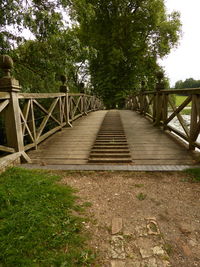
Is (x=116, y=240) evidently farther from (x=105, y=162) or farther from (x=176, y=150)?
(x=176, y=150)

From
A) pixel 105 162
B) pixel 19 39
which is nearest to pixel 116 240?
pixel 105 162

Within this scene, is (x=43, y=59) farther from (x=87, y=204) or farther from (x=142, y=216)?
(x=142, y=216)

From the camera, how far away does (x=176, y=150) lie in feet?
12.8

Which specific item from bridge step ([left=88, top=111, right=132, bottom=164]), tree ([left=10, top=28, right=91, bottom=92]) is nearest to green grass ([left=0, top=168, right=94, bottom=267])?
bridge step ([left=88, top=111, right=132, bottom=164])

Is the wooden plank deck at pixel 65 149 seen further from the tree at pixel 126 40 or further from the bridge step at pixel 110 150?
the tree at pixel 126 40

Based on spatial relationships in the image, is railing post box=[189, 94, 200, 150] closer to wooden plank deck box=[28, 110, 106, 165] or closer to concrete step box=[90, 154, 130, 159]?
concrete step box=[90, 154, 130, 159]

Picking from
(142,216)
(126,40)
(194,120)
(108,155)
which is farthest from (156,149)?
(126,40)

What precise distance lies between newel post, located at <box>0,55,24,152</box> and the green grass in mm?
921

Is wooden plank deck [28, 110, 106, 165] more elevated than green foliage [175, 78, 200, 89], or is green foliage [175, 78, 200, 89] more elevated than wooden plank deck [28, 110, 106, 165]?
green foliage [175, 78, 200, 89]

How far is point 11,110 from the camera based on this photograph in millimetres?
3094

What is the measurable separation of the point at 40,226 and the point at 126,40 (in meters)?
20.2

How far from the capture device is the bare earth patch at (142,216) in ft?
4.63

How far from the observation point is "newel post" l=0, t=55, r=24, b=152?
10.00 feet

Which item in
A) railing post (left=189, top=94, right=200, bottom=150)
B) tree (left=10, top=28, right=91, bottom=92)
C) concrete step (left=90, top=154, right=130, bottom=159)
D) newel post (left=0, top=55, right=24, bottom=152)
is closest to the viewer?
newel post (left=0, top=55, right=24, bottom=152)
